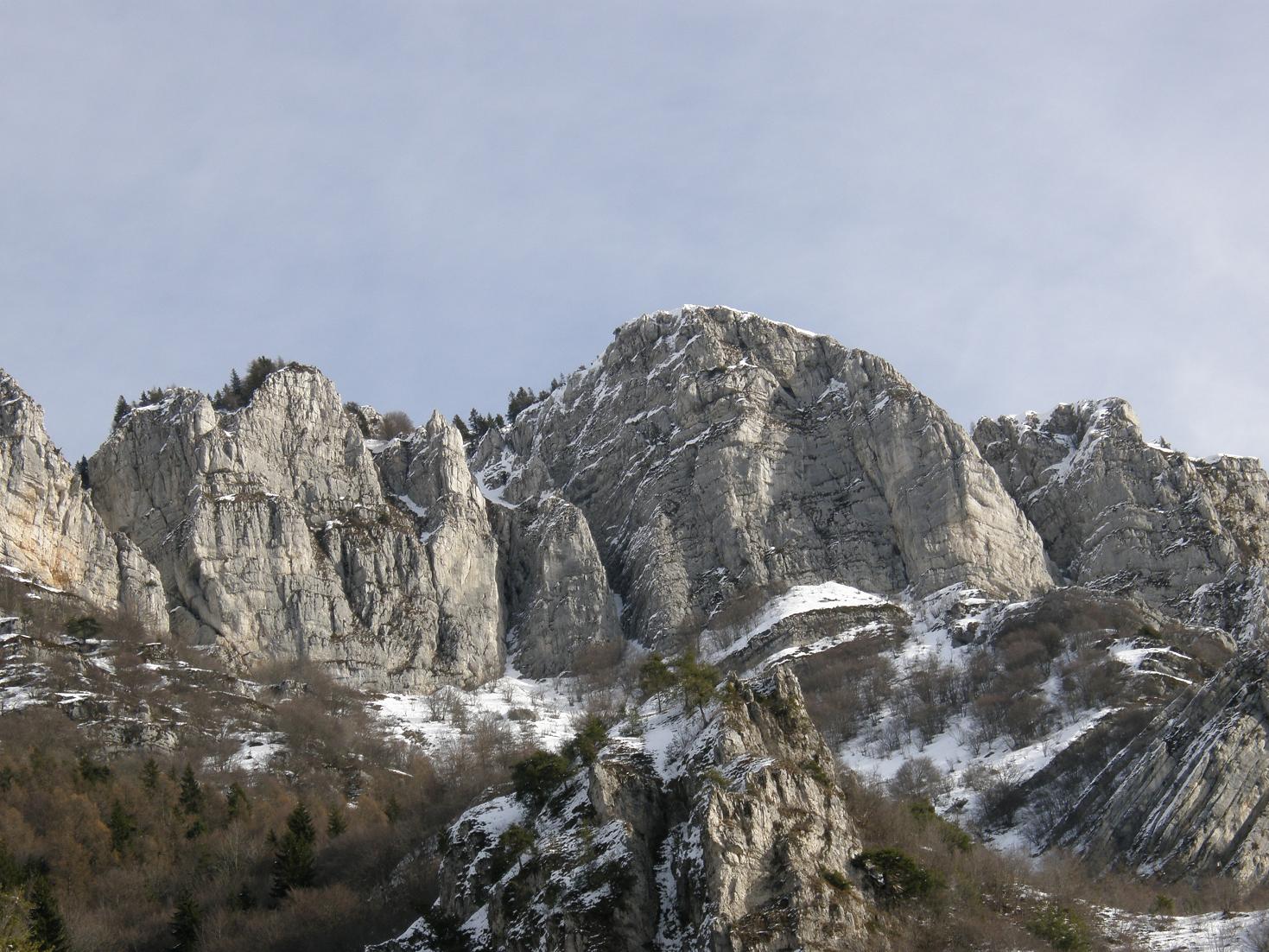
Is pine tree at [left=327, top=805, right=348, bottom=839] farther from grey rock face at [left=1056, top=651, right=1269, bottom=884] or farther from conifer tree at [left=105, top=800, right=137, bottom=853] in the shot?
grey rock face at [left=1056, top=651, right=1269, bottom=884]

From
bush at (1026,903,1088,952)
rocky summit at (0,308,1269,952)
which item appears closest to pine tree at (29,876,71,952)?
rocky summit at (0,308,1269,952)

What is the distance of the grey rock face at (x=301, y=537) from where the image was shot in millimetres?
126750

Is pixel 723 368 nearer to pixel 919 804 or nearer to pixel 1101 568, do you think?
pixel 1101 568

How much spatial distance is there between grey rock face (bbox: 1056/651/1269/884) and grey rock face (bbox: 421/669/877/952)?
2051 cm

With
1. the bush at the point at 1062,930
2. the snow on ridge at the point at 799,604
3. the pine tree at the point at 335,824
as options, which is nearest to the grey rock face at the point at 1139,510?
the snow on ridge at the point at 799,604

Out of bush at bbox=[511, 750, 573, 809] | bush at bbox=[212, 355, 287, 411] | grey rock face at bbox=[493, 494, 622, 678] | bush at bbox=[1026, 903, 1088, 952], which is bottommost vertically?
bush at bbox=[1026, 903, 1088, 952]

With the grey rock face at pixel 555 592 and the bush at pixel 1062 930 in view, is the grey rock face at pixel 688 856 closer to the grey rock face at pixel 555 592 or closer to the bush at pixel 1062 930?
the bush at pixel 1062 930

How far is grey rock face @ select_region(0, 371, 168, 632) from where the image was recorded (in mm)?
117500

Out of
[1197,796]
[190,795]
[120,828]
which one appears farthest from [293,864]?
[1197,796]

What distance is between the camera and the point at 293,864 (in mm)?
73500

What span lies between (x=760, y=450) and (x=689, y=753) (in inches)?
3403

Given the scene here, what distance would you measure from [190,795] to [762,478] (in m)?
72.0

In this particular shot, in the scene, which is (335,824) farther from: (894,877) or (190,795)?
(894,877)

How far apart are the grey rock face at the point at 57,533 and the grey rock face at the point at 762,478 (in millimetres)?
44945
